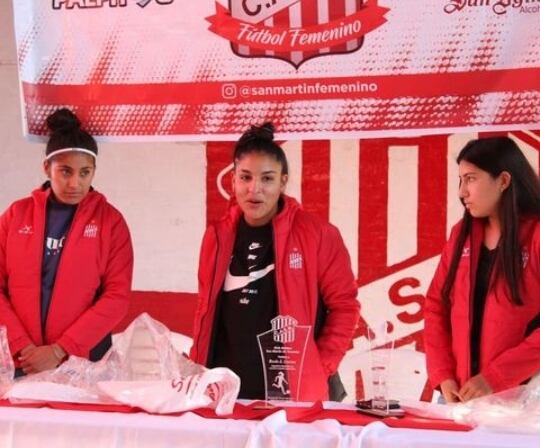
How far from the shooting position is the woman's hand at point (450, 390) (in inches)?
98.8

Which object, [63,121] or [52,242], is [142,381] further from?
[63,121]

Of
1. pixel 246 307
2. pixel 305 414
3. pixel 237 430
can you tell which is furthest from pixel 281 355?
pixel 246 307

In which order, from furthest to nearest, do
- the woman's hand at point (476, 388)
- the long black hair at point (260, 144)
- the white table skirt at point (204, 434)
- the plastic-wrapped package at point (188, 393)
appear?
the long black hair at point (260, 144), the woman's hand at point (476, 388), the plastic-wrapped package at point (188, 393), the white table skirt at point (204, 434)

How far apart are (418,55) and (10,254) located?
4.63 ft

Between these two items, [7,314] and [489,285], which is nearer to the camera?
[489,285]

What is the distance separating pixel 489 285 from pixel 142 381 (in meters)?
1.00

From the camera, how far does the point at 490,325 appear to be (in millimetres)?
2494

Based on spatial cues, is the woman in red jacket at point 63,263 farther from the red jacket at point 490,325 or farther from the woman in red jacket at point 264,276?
the red jacket at point 490,325

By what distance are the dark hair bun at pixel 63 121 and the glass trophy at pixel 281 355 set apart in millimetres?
1080

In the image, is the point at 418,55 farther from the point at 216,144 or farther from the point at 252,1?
the point at 216,144

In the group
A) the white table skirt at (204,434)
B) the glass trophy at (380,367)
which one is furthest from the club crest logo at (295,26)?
the white table skirt at (204,434)

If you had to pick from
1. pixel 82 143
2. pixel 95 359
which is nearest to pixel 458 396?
pixel 95 359

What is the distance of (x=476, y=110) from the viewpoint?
270 centimetres

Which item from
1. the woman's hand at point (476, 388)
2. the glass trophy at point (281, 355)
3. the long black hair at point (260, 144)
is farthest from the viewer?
the long black hair at point (260, 144)
